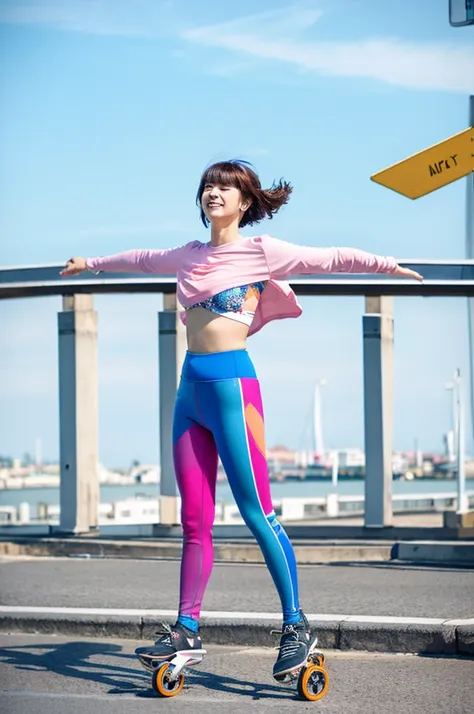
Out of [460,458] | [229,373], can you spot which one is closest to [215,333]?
[229,373]

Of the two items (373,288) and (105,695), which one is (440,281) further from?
(105,695)

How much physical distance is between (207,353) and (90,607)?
252 centimetres

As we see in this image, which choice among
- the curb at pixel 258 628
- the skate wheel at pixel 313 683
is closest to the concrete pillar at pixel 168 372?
the curb at pixel 258 628

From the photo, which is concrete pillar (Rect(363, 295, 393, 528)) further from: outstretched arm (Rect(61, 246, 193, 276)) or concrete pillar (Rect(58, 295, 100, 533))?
outstretched arm (Rect(61, 246, 193, 276))

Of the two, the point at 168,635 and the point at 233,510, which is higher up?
the point at 168,635

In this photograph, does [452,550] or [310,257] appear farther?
[452,550]

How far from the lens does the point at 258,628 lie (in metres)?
6.00

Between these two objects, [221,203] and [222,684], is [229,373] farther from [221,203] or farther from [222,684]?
[222,684]

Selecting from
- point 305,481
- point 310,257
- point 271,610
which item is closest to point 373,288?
point 271,610

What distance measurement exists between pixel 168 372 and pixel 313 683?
853cm

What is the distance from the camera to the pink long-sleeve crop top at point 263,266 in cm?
490

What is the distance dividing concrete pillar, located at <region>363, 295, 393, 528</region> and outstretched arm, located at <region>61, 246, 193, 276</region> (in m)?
8.19

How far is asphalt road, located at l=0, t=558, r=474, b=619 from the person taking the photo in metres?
6.84

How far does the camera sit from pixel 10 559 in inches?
416
